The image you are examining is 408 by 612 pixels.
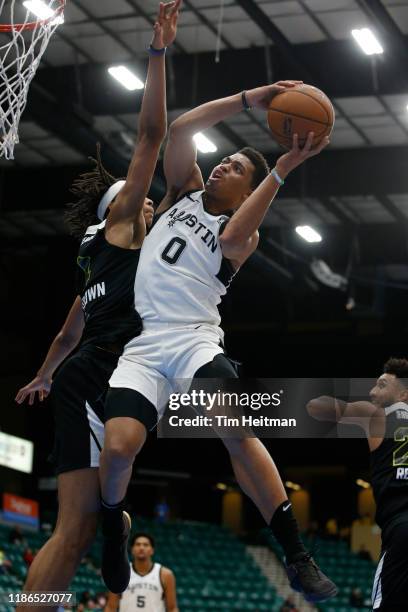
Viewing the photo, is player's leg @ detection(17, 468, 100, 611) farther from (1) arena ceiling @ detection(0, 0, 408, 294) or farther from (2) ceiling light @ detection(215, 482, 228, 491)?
(2) ceiling light @ detection(215, 482, 228, 491)

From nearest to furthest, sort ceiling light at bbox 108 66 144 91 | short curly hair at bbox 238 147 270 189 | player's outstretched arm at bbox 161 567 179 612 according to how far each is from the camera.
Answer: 1. short curly hair at bbox 238 147 270 189
2. player's outstretched arm at bbox 161 567 179 612
3. ceiling light at bbox 108 66 144 91

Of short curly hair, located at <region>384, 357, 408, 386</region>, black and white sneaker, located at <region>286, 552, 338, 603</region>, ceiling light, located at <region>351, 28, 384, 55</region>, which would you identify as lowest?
black and white sneaker, located at <region>286, 552, 338, 603</region>

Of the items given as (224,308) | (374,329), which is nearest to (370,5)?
(224,308)

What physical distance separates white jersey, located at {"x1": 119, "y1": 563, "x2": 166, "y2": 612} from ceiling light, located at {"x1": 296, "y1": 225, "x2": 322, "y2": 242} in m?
11.4

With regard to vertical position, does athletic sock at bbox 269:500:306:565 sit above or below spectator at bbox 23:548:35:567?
below

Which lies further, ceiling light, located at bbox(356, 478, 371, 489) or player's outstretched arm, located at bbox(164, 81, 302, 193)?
ceiling light, located at bbox(356, 478, 371, 489)

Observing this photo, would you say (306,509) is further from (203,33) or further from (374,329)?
(203,33)

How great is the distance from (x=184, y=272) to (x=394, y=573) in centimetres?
210

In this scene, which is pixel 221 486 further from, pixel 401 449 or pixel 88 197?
pixel 88 197

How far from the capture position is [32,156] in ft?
58.3

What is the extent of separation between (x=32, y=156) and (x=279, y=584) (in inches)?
465

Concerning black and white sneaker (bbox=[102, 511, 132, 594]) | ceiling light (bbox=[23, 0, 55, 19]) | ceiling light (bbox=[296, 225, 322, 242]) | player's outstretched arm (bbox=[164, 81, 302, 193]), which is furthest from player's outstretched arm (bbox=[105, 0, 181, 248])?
ceiling light (bbox=[296, 225, 322, 242])

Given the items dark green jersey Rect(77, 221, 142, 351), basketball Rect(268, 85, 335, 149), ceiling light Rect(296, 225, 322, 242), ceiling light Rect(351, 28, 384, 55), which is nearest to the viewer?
basketball Rect(268, 85, 335, 149)

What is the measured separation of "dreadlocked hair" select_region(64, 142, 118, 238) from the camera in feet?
16.8
